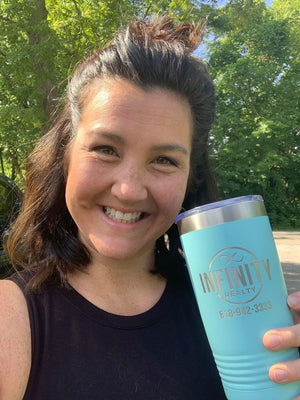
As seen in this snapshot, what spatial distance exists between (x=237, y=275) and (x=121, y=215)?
1.54 ft

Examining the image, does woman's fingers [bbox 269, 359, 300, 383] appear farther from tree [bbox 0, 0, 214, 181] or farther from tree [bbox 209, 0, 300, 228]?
tree [bbox 209, 0, 300, 228]

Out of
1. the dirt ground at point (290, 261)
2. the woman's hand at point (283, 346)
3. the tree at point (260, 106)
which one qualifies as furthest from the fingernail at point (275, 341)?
the tree at point (260, 106)

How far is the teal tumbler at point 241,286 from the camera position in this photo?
33.8 inches

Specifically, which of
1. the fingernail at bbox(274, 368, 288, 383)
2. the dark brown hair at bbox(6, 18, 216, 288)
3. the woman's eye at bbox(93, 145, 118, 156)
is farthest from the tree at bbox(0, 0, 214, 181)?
the fingernail at bbox(274, 368, 288, 383)

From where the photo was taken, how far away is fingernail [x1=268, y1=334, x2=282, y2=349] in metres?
0.85

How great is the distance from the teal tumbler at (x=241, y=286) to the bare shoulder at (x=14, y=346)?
54 centimetres

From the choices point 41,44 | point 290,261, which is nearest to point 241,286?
point 41,44

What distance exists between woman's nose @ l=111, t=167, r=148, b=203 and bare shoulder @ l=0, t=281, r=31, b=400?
44 cm

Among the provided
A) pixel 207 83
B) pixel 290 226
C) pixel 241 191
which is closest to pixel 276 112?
pixel 241 191

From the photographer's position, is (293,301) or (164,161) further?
(164,161)

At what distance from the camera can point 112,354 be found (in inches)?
44.1

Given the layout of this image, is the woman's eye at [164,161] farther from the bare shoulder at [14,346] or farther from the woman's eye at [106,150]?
the bare shoulder at [14,346]

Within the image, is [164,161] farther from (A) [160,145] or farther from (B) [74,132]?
(B) [74,132]

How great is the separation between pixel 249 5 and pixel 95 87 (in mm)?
12428
